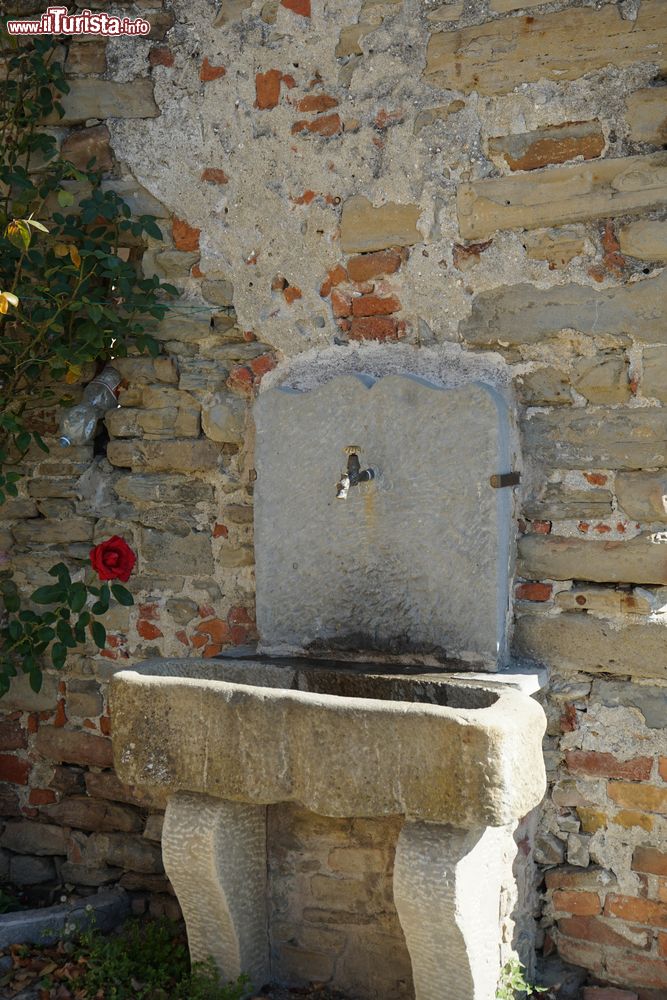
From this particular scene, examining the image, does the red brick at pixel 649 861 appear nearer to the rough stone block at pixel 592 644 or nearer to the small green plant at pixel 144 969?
the rough stone block at pixel 592 644

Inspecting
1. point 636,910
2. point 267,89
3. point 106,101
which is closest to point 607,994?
point 636,910

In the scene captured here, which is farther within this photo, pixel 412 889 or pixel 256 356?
pixel 256 356

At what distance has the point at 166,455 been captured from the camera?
122 inches

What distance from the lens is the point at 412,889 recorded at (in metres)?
2.26

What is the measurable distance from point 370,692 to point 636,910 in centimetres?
83

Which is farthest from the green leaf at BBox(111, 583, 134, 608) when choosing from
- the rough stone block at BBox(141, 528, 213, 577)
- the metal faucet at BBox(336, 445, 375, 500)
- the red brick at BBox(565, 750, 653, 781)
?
the red brick at BBox(565, 750, 653, 781)

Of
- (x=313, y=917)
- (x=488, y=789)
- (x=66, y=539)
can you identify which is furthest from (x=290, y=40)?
(x=313, y=917)

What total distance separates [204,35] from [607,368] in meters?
Answer: 1.50

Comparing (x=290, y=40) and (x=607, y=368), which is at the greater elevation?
(x=290, y=40)

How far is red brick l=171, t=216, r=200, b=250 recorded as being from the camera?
3.05 meters

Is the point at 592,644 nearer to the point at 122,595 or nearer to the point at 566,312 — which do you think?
the point at 566,312

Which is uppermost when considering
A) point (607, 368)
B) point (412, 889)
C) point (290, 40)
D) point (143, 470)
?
point (290, 40)

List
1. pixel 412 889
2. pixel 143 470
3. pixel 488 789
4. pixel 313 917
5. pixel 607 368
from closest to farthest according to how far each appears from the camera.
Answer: pixel 488 789 < pixel 412 889 < pixel 607 368 < pixel 313 917 < pixel 143 470

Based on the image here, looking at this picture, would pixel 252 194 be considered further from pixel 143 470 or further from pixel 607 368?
pixel 607 368
